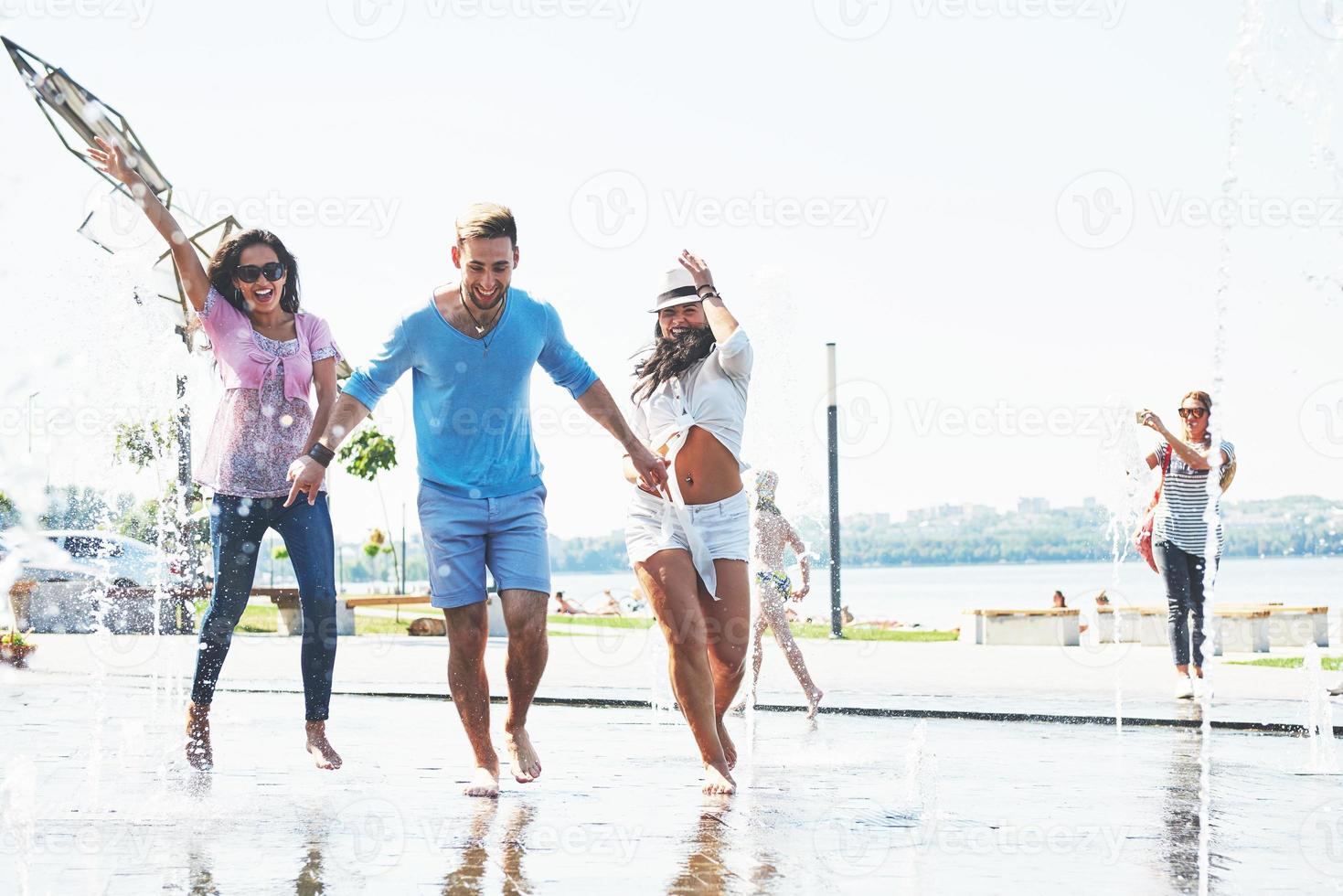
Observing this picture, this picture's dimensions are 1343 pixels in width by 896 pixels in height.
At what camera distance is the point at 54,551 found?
2195 centimetres

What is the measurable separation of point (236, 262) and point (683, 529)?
2.17m

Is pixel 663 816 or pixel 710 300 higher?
pixel 710 300

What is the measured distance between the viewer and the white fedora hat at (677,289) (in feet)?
19.7

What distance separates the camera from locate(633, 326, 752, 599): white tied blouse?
5.73 metres

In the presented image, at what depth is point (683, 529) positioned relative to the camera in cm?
571

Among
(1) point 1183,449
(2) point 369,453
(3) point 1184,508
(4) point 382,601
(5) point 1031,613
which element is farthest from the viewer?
(2) point 369,453

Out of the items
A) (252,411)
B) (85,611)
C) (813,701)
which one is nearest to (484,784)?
(252,411)

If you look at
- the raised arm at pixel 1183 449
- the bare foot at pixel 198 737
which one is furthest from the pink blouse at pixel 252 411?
the raised arm at pixel 1183 449

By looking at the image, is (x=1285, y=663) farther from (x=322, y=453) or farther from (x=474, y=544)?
(x=322, y=453)

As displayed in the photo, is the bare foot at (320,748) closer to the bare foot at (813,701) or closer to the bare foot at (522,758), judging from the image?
the bare foot at (522,758)

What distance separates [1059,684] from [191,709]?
24.4 feet

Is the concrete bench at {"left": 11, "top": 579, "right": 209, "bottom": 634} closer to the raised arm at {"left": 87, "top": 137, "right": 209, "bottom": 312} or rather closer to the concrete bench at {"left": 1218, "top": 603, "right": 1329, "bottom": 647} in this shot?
the concrete bench at {"left": 1218, "top": 603, "right": 1329, "bottom": 647}

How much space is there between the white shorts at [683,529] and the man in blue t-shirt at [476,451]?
0.88 ft

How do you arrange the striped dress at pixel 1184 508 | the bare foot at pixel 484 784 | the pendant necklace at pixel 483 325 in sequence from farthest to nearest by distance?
the striped dress at pixel 1184 508 < the pendant necklace at pixel 483 325 < the bare foot at pixel 484 784
